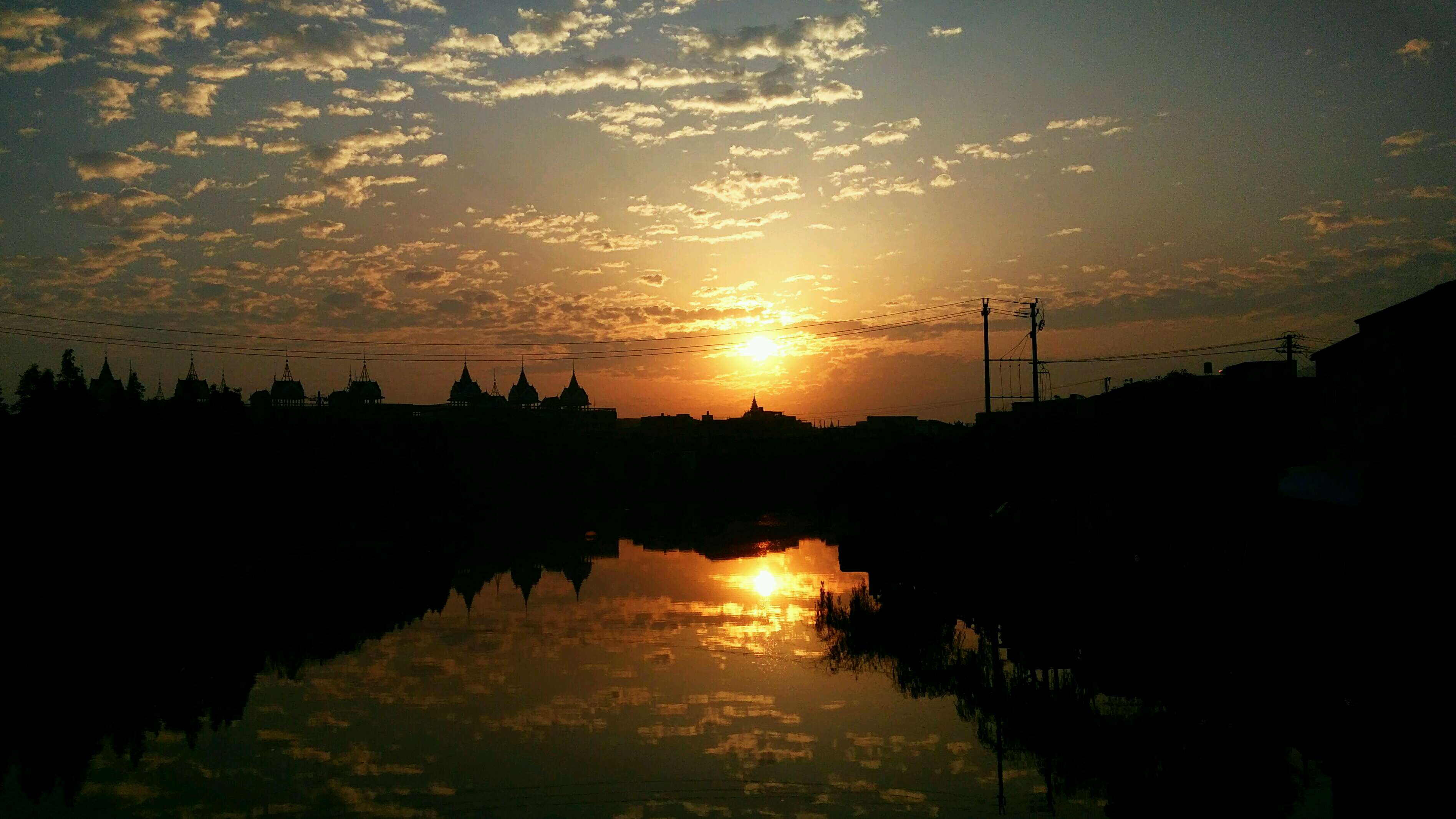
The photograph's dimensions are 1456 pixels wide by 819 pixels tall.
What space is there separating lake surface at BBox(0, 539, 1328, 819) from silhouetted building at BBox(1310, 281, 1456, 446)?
9.02 m

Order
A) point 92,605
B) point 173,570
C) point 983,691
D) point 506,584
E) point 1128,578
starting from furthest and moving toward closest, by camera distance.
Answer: point 506,584 < point 173,570 < point 92,605 < point 1128,578 < point 983,691

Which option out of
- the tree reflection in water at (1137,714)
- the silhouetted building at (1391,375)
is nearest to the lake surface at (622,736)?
the tree reflection in water at (1137,714)

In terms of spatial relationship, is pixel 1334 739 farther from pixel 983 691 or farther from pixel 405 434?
pixel 405 434

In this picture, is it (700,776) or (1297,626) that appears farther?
(1297,626)

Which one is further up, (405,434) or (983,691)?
(405,434)

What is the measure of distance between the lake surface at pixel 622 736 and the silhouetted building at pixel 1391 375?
9.02m

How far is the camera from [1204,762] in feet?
61.6

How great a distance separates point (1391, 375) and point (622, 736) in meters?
18.4

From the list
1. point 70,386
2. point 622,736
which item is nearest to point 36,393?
point 70,386

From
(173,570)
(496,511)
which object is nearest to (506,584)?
(173,570)

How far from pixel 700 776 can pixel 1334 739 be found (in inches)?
411

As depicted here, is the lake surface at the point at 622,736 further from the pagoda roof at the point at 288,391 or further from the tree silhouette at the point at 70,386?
the pagoda roof at the point at 288,391

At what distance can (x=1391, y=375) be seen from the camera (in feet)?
82.3

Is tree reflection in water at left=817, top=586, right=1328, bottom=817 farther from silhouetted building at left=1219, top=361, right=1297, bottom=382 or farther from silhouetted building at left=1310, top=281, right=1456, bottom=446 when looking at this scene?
silhouetted building at left=1219, top=361, right=1297, bottom=382
